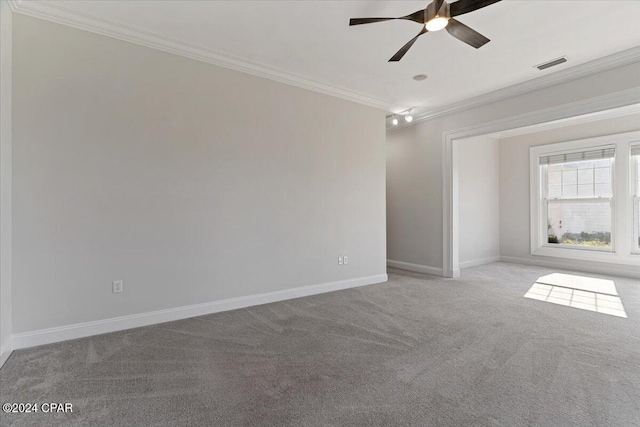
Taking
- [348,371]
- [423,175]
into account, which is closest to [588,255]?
[423,175]

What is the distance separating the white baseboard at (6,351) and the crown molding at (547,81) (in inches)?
235

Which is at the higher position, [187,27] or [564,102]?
A: [187,27]

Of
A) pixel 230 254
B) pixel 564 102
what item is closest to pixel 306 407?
pixel 230 254

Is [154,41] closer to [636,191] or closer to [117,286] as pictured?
[117,286]

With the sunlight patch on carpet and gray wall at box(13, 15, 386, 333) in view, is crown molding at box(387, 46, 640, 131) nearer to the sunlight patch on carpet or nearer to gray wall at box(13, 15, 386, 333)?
gray wall at box(13, 15, 386, 333)

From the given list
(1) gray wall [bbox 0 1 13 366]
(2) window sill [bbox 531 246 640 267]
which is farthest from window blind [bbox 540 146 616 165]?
(1) gray wall [bbox 0 1 13 366]

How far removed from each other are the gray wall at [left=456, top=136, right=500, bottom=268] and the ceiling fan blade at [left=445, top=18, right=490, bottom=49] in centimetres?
368

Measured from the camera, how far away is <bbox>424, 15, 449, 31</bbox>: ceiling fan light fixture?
7.90ft

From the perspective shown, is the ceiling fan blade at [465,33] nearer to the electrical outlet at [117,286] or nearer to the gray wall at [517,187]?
the electrical outlet at [117,286]

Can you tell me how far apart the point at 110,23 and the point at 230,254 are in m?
2.51

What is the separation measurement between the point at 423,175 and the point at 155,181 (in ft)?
14.2

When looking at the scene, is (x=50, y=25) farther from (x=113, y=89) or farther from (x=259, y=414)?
(x=259, y=414)

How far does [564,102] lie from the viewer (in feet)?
12.9

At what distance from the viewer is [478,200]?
659 cm
